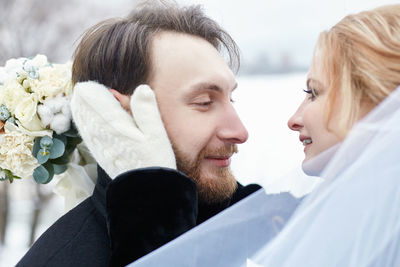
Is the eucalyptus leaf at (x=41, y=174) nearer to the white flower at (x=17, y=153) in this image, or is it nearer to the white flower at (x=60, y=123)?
the white flower at (x=17, y=153)

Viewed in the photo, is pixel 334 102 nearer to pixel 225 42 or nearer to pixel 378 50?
pixel 378 50

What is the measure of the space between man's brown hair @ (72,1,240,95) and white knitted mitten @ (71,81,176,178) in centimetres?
12

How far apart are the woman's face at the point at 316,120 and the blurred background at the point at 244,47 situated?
5.10 ft

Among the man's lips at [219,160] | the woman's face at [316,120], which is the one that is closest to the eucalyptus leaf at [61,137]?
the man's lips at [219,160]

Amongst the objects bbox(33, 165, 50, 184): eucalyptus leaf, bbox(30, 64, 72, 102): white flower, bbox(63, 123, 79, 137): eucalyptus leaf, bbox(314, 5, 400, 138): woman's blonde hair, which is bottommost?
bbox(33, 165, 50, 184): eucalyptus leaf

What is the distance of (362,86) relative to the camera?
61.6 inches

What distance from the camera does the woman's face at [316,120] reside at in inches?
64.1

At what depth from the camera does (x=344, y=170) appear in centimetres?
140

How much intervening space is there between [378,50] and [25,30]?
5.14m

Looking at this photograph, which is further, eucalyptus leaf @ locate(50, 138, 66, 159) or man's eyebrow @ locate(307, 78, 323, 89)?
eucalyptus leaf @ locate(50, 138, 66, 159)

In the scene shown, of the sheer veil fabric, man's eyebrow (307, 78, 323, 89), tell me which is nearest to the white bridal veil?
the sheer veil fabric

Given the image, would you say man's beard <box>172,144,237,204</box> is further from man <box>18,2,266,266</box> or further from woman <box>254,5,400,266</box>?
woman <box>254,5,400,266</box>

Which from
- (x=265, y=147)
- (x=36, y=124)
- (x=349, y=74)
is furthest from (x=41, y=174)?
(x=349, y=74)

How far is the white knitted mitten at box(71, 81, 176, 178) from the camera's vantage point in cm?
190
